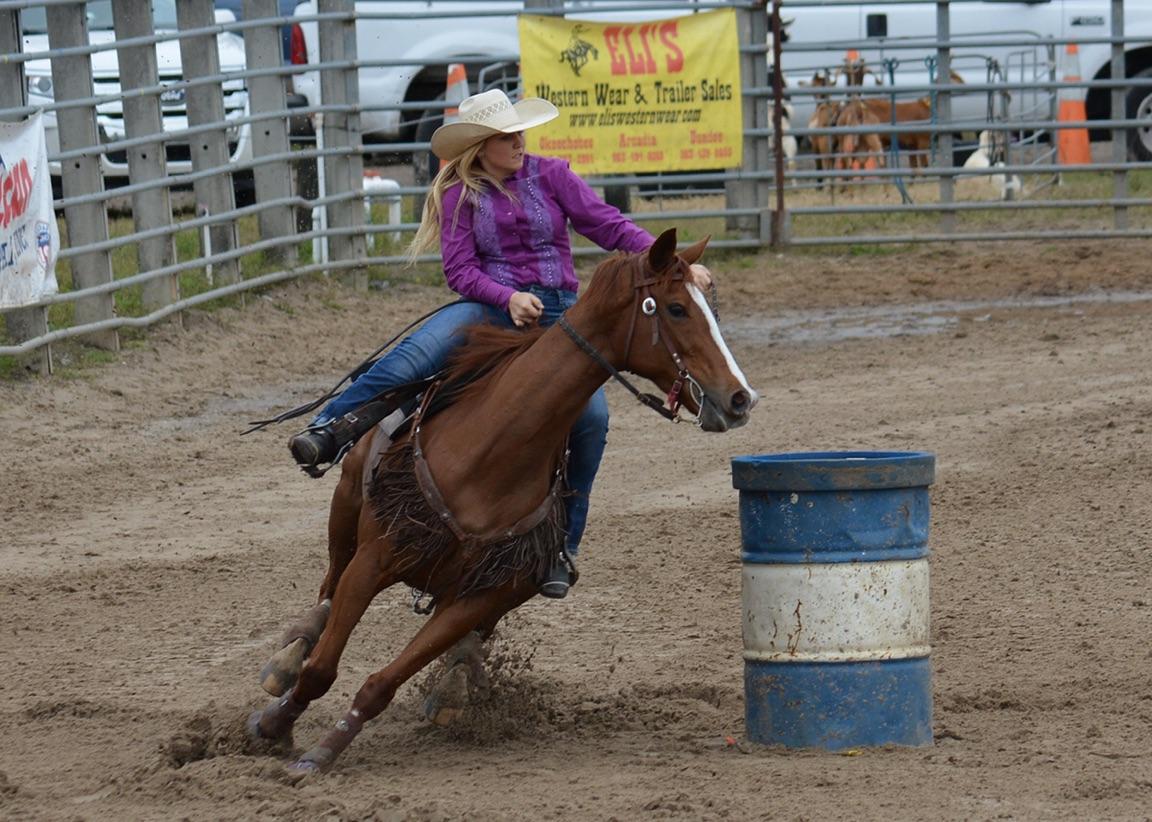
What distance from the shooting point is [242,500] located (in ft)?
28.3

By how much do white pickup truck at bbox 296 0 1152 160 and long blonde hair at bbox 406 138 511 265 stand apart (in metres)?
8.84

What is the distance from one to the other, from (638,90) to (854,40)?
2.50m

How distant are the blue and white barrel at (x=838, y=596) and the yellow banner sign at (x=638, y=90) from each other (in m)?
9.38

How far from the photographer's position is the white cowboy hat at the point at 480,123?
5430 millimetres

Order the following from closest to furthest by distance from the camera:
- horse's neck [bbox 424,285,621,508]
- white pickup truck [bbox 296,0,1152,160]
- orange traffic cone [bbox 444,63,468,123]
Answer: horse's neck [bbox 424,285,621,508], orange traffic cone [bbox 444,63,468,123], white pickup truck [bbox 296,0,1152,160]

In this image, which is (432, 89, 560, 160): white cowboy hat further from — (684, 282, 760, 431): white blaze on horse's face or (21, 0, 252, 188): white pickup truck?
(21, 0, 252, 188): white pickup truck

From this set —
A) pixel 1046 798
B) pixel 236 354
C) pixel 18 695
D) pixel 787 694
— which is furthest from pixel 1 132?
pixel 1046 798

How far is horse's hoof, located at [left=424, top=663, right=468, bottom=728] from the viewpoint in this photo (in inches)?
219

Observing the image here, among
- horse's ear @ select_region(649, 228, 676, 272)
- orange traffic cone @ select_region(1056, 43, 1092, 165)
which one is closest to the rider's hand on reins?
horse's ear @ select_region(649, 228, 676, 272)

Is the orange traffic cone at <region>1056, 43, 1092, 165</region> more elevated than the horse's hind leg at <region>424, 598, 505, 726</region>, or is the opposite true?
the orange traffic cone at <region>1056, 43, 1092, 165</region>

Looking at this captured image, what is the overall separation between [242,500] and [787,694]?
4.19 meters

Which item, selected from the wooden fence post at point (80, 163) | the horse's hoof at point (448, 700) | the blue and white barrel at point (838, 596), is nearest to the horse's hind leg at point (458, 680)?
the horse's hoof at point (448, 700)

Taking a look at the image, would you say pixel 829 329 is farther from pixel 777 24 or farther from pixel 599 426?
pixel 599 426

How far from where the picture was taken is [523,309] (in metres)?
5.28
